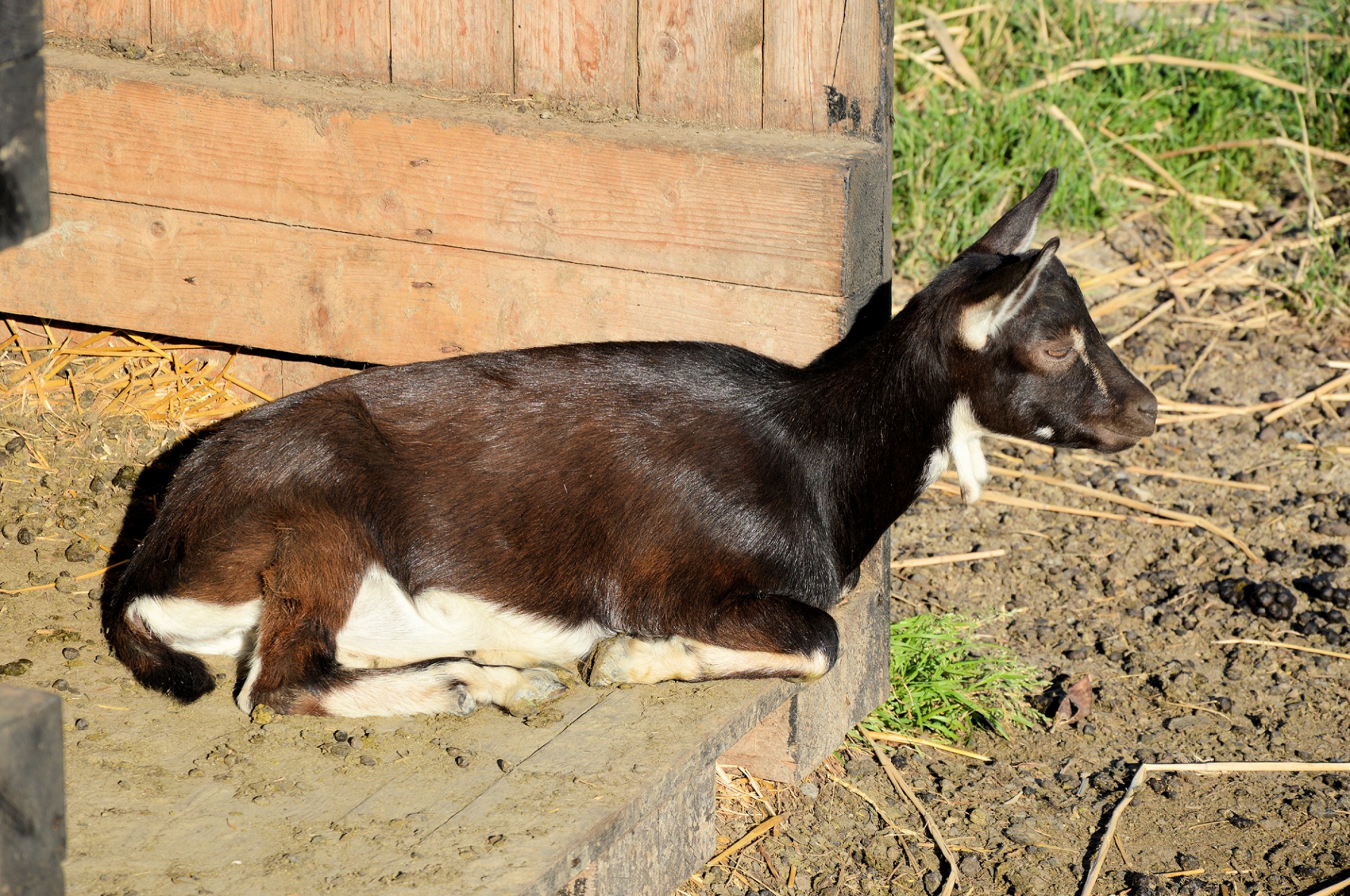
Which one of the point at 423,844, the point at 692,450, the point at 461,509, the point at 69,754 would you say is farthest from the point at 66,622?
the point at 692,450

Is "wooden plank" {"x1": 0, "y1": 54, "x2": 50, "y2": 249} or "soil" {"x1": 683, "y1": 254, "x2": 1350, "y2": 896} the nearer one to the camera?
"wooden plank" {"x1": 0, "y1": 54, "x2": 50, "y2": 249}

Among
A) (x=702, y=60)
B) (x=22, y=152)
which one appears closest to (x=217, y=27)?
(x=702, y=60)

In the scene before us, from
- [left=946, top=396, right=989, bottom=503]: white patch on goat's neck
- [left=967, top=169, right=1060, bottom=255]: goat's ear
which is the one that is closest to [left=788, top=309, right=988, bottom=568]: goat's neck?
[left=946, top=396, right=989, bottom=503]: white patch on goat's neck

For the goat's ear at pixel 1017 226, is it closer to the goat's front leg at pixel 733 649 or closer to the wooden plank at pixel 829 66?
the wooden plank at pixel 829 66

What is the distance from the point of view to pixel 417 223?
13.3 feet

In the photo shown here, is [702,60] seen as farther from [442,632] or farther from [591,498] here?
[442,632]

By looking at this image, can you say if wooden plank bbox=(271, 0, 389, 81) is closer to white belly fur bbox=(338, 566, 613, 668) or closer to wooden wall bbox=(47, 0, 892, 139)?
wooden wall bbox=(47, 0, 892, 139)

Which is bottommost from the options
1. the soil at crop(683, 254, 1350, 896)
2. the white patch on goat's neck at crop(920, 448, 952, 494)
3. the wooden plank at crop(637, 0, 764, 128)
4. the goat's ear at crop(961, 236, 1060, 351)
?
the soil at crop(683, 254, 1350, 896)

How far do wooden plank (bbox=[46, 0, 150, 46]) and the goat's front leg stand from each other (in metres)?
2.49

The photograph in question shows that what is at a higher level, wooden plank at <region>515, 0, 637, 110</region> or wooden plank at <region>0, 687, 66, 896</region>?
wooden plank at <region>515, 0, 637, 110</region>

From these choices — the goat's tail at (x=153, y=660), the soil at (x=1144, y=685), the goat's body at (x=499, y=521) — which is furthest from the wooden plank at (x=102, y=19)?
the soil at (x=1144, y=685)

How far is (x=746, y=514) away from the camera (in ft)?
11.5

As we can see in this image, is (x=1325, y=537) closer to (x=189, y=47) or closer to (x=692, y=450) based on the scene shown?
(x=692, y=450)

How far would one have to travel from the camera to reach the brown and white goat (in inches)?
133
